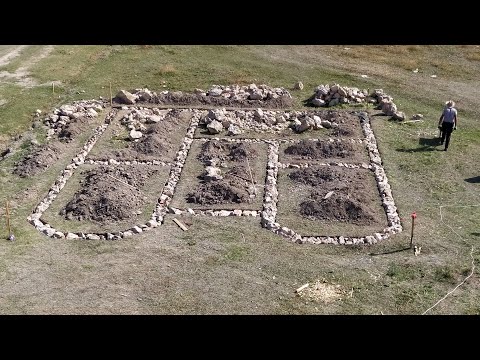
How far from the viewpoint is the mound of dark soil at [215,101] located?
2031 centimetres

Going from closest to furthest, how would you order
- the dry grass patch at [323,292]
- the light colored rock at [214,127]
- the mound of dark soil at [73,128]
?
the dry grass patch at [323,292], the mound of dark soil at [73,128], the light colored rock at [214,127]

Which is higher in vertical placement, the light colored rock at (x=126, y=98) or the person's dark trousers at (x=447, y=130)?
the person's dark trousers at (x=447, y=130)

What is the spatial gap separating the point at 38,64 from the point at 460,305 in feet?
64.3

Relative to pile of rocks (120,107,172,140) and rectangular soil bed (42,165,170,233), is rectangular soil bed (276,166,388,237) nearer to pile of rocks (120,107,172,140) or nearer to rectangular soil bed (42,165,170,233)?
rectangular soil bed (42,165,170,233)

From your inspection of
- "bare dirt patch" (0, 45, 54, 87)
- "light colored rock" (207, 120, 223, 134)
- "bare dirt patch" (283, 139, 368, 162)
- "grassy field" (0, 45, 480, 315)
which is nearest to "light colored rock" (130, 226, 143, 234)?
"grassy field" (0, 45, 480, 315)

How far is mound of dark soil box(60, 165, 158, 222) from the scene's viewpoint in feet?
46.2

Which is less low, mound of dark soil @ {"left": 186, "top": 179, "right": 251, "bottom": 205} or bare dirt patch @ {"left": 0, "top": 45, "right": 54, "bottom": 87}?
bare dirt patch @ {"left": 0, "top": 45, "right": 54, "bottom": 87}

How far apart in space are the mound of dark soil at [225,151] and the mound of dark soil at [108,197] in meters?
2.06

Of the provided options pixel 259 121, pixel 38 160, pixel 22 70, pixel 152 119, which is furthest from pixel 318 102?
pixel 22 70

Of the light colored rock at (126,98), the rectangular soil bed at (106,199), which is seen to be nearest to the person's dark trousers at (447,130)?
the rectangular soil bed at (106,199)

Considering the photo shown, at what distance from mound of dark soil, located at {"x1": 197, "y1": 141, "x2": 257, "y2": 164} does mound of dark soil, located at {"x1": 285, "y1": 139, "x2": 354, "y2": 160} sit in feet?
4.10

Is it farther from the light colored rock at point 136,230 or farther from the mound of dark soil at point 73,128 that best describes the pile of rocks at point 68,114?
the light colored rock at point 136,230

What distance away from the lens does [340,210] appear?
14.0 meters
